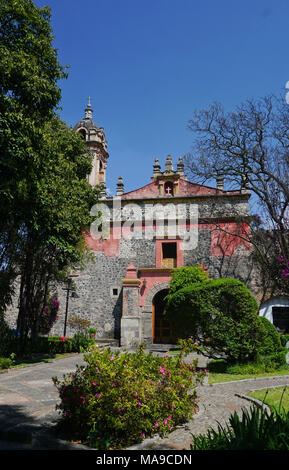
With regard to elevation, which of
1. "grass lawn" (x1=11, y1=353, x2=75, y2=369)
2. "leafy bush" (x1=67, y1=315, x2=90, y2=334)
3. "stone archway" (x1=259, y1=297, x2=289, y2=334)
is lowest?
"grass lawn" (x1=11, y1=353, x2=75, y2=369)

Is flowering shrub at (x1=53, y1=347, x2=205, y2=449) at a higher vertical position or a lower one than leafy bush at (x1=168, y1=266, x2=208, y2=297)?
lower

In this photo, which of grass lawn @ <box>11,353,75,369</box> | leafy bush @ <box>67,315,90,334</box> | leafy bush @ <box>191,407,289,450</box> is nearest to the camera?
leafy bush @ <box>191,407,289,450</box>

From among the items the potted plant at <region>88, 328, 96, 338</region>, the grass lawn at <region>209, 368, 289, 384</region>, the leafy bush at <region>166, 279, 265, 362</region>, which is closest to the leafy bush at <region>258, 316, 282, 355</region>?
the leafy bush at <region>166, 279, 265, 362</region>

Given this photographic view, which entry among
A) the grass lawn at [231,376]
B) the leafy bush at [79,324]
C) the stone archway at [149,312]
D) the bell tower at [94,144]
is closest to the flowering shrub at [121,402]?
the grass lawn at [231,376]

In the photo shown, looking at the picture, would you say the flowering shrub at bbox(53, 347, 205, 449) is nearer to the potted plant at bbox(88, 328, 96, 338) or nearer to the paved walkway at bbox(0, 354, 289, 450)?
the paved walkway at bbox(0, 354, 289, 450)

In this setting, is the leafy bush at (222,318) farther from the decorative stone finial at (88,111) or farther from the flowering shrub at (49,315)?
the decorative stone finial at (88,111)

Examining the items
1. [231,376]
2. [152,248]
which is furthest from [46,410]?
[152,248]

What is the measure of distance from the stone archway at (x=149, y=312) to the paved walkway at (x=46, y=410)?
30.7 ft

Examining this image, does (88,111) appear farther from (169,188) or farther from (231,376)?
(231,376)

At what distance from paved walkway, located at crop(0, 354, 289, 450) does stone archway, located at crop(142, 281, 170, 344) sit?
30.7 ft

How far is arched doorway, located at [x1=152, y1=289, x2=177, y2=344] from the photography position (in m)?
18.7

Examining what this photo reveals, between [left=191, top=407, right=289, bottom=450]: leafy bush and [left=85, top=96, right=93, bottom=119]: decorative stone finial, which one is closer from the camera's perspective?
[left=191, top=407, right=289, bottom=450]: leafy bush
